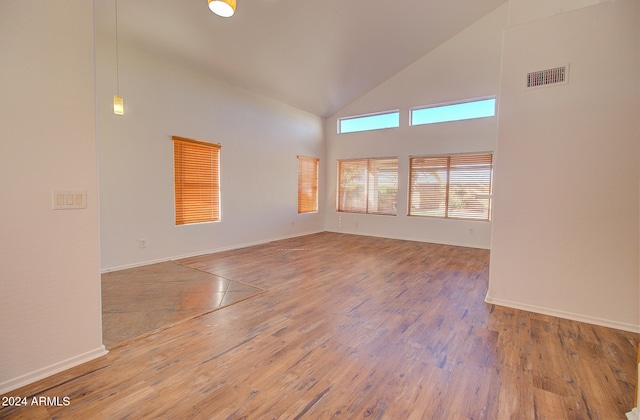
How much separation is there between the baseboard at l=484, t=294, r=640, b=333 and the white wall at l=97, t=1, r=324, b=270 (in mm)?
4579

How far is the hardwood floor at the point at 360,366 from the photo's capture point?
1.61 metres

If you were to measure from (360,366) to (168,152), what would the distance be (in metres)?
4.35

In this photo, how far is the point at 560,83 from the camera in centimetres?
277

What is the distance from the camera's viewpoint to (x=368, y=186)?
297 inches

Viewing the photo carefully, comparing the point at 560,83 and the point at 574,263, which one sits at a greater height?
the point at 560,83

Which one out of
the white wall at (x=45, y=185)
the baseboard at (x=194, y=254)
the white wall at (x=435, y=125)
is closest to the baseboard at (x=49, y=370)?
the white wall at (x=45, y=185)

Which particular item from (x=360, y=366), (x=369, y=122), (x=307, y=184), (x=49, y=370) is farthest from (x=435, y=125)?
(x=49, y=370)

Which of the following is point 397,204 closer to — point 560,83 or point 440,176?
point 440,176

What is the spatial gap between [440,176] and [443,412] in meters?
5.63

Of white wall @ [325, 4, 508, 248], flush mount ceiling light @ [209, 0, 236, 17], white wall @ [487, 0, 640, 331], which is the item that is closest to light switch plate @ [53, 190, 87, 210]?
flush mount ceiling light @ [209, 0, 236, 17]

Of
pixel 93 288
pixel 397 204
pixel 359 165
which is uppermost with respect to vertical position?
pixel 359 165

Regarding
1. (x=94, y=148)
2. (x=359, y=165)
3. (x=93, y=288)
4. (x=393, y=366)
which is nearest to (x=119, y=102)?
(x=94, y=148)

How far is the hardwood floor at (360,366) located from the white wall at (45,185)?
0.25 meters

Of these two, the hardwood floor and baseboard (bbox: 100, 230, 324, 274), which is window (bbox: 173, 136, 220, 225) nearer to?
baseboard (bbox: 100, 230, 324, 274)
